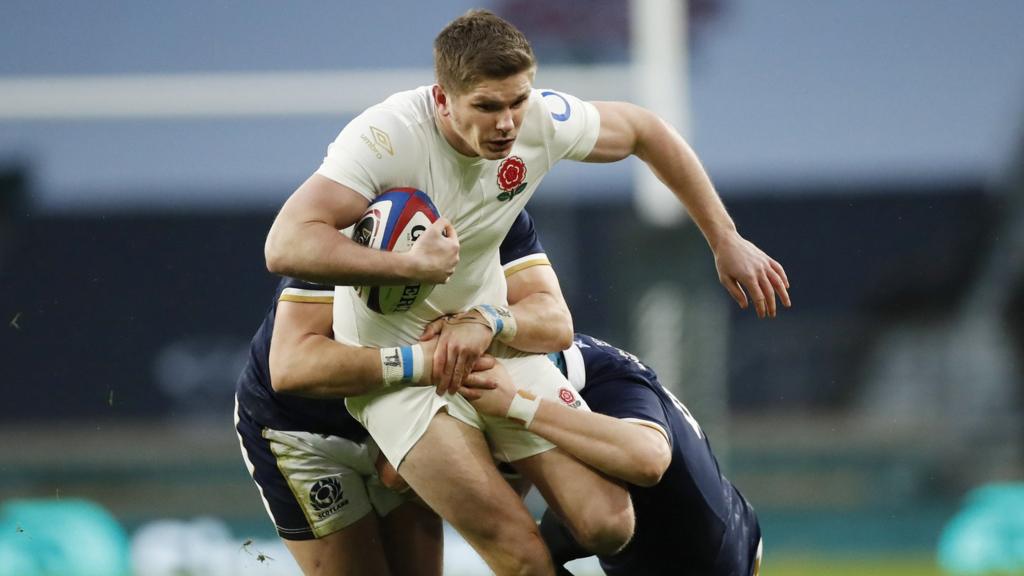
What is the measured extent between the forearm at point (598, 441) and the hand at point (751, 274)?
55 centimetres

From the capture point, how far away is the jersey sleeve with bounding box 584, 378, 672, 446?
3609 mm

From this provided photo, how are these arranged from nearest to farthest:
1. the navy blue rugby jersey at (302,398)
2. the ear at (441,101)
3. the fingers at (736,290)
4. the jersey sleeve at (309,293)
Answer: the ear at (441,101) < the jersey sleeve at (309,293) < the fingers at (736,290) < the navy blue rugby jersey at (302,398)

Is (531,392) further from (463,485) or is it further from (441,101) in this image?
(441,101)

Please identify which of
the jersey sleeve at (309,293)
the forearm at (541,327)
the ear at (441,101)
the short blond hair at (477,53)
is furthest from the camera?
the jersey sleeve at (309,293)

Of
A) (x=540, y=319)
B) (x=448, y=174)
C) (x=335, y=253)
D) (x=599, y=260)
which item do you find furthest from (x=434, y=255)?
(x=599, y=260)

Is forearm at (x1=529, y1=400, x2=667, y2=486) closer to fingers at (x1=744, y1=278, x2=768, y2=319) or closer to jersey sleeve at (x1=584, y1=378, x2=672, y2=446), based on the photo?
jersey sleeve at (x1=584, y1=378, x2=672, y2=446)

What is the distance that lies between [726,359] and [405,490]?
25.5 ft

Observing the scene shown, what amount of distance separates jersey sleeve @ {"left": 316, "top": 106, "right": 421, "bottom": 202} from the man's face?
0.12 meters

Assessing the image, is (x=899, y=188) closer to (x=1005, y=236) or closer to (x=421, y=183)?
(x=1005, y=236)

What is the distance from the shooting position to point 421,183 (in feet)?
10.9

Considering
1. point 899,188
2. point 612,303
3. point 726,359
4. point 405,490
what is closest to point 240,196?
point 612,303

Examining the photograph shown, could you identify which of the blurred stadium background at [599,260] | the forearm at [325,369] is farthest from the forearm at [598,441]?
the blurred stadium background at [599,260]

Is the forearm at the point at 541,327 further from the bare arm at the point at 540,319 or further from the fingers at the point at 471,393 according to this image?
the fingers at the point at 471,393

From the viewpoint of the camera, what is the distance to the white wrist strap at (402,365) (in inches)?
132
